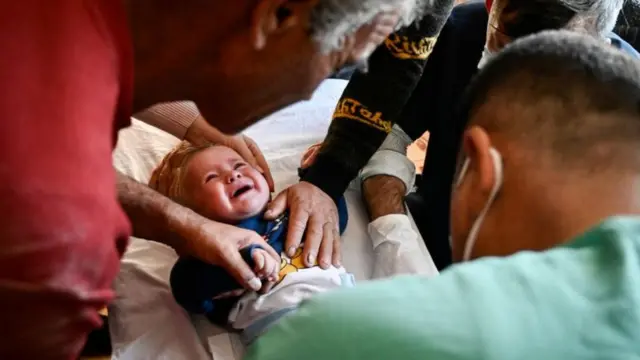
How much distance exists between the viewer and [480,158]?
30.5 inches

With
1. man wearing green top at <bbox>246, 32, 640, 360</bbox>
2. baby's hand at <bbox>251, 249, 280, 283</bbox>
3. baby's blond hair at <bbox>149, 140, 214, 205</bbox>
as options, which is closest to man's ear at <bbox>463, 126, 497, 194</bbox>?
man wearing green top at <bbox>246, 32, 640, 360</bbox>

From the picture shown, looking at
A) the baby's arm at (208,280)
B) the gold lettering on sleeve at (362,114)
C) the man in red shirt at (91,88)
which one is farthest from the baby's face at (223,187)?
the man in red shirt at (91,88)

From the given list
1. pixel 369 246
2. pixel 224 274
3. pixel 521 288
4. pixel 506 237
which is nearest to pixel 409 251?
pixel 369 246

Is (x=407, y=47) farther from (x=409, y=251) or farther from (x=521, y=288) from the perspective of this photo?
(x=521, y=288)

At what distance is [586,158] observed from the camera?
70 centimetres

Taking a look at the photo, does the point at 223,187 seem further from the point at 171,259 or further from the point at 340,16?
the point at 340,16

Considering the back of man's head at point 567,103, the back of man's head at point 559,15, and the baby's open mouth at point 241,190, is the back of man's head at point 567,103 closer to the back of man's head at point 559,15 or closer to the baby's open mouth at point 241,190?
the back of man's head at point 559,15

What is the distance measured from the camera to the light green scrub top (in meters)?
0.53

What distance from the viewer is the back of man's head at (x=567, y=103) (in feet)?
2.30

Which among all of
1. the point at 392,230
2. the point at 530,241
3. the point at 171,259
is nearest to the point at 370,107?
the point at 392,230

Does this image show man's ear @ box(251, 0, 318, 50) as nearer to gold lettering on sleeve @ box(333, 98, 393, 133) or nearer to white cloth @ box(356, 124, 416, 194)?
gold lettering on sleeve @ box(333, 98, 393, 133)

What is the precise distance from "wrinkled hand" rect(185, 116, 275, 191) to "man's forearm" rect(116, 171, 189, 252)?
9.1 inches

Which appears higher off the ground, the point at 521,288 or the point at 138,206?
the point at 521,288

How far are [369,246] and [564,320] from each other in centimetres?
97
